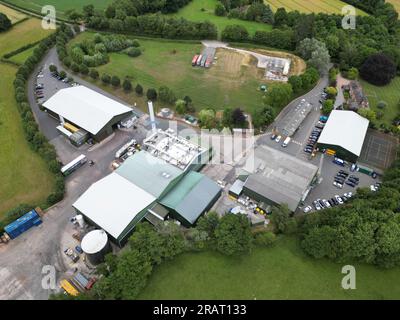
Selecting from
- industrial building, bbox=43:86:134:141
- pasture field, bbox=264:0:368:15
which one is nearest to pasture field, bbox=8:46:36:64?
industrial building, bbox=43:86:134:141

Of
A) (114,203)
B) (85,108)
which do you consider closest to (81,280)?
(114,203)

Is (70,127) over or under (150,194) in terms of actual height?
under

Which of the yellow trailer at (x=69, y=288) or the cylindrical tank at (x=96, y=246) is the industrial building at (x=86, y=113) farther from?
the yellow trailer at (x=69, y=288)

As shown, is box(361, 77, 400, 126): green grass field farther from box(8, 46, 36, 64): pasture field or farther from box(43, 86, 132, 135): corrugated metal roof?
box(8, 46, 36, 64): pasture field

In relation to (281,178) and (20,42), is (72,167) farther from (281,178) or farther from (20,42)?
(20,42)


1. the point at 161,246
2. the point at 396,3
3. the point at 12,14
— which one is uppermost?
the point at 396,3

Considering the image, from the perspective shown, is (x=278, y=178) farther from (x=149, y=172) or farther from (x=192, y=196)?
(x=149, y=172)
